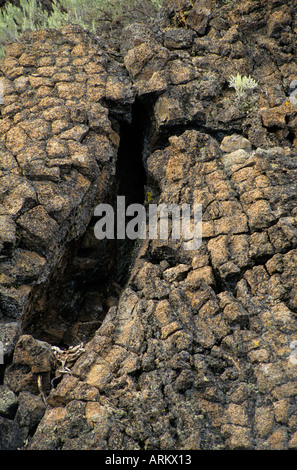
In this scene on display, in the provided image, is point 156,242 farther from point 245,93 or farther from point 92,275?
point 245,93

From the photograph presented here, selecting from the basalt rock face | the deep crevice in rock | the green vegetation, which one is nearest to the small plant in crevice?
the basalt rock face

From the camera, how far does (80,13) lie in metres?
6.09

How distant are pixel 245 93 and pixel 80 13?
2652mm

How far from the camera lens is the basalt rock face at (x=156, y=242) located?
10.9ft

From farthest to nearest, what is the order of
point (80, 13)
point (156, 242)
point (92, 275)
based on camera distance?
point (80, 13) < point (92, 275) < point (156, 242)

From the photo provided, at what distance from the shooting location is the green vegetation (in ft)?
19.4

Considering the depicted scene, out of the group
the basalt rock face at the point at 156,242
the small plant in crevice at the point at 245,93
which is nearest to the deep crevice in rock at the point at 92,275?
the basalt rock face at the point at 156,242

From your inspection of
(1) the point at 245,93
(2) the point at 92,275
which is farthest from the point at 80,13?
(2) the point at 92,275

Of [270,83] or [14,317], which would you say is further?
[270,83]

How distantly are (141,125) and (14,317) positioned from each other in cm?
258
